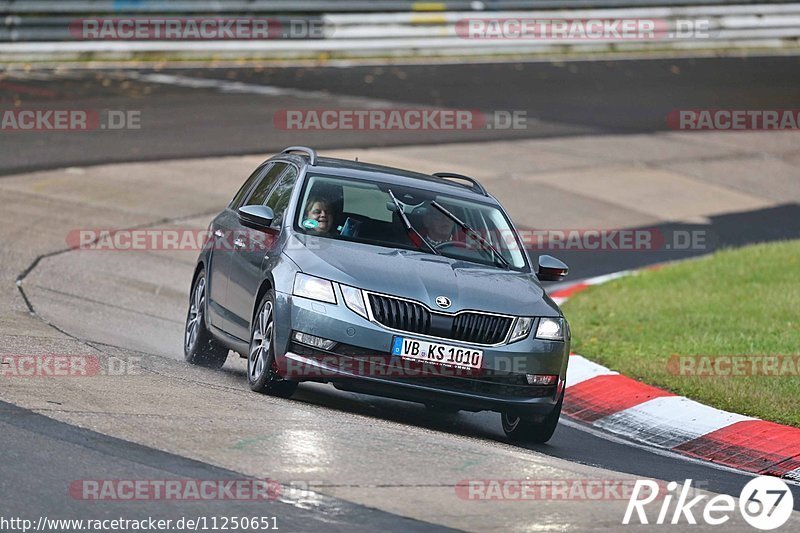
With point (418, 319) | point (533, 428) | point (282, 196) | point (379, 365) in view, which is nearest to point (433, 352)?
point (418, 319)

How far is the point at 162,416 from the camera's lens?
308 inches

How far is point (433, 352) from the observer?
8609 millimetres

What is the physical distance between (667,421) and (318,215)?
9.23 feet

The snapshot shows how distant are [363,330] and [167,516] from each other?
8.53 ft

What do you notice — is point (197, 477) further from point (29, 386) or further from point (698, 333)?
point (698, 333)

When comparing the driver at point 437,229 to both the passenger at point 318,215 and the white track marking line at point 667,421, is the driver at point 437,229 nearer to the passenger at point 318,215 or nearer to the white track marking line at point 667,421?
the passenger at point 318,215

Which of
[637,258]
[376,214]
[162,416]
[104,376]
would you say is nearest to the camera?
[162,416]

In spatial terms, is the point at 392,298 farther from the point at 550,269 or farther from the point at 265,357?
the point at 550,269

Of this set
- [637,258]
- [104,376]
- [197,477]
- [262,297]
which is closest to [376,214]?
[262,297]

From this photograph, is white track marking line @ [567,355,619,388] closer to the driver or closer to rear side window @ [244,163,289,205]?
the driver

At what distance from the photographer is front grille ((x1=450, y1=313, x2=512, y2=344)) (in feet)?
28.6

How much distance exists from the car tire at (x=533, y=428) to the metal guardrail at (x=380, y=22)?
777 inches

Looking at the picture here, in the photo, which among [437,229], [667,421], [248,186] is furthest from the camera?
[248,186]

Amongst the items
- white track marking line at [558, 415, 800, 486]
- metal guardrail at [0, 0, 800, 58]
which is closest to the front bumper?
white track marking line at [558, 415, 800, 486]
